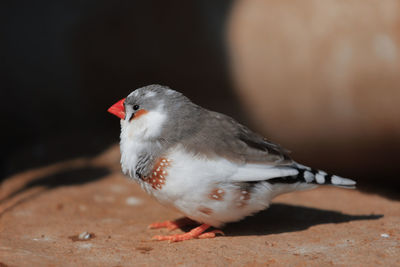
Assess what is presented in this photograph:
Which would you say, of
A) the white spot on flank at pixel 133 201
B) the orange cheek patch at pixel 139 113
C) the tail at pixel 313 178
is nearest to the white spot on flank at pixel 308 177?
the tail at pixel 313 178

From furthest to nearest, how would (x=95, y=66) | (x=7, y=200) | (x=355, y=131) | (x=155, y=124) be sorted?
(x=95, y=66) → (x=355, y=131) → (x=7, y=200) → (x=155, y=124)

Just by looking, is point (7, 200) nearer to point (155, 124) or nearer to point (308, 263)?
point (155, 124)

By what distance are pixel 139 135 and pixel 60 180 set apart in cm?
193

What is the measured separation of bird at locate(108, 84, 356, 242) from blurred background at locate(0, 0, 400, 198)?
5.19 feet

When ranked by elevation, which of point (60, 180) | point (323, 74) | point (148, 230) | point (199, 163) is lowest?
point (148, 230)

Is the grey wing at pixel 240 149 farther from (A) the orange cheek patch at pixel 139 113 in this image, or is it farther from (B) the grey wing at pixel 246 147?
(A) the orange cheek patch at pixel 139 113

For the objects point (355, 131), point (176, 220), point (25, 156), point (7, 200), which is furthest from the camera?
point (25, 156)

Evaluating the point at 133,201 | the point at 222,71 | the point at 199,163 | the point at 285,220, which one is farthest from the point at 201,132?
the point at 222,71

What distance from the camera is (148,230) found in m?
3.97

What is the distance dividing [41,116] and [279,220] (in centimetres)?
354

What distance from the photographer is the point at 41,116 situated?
21.1ft

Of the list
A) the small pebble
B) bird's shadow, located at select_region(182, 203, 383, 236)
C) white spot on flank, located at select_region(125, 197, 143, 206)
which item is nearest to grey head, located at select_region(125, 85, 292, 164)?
bird's shadow, located at select_region(182, 203, 383, 236)

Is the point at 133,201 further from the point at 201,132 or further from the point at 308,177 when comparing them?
the point at 308,177

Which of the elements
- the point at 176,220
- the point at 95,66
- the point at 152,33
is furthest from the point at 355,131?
the point at 95,66
